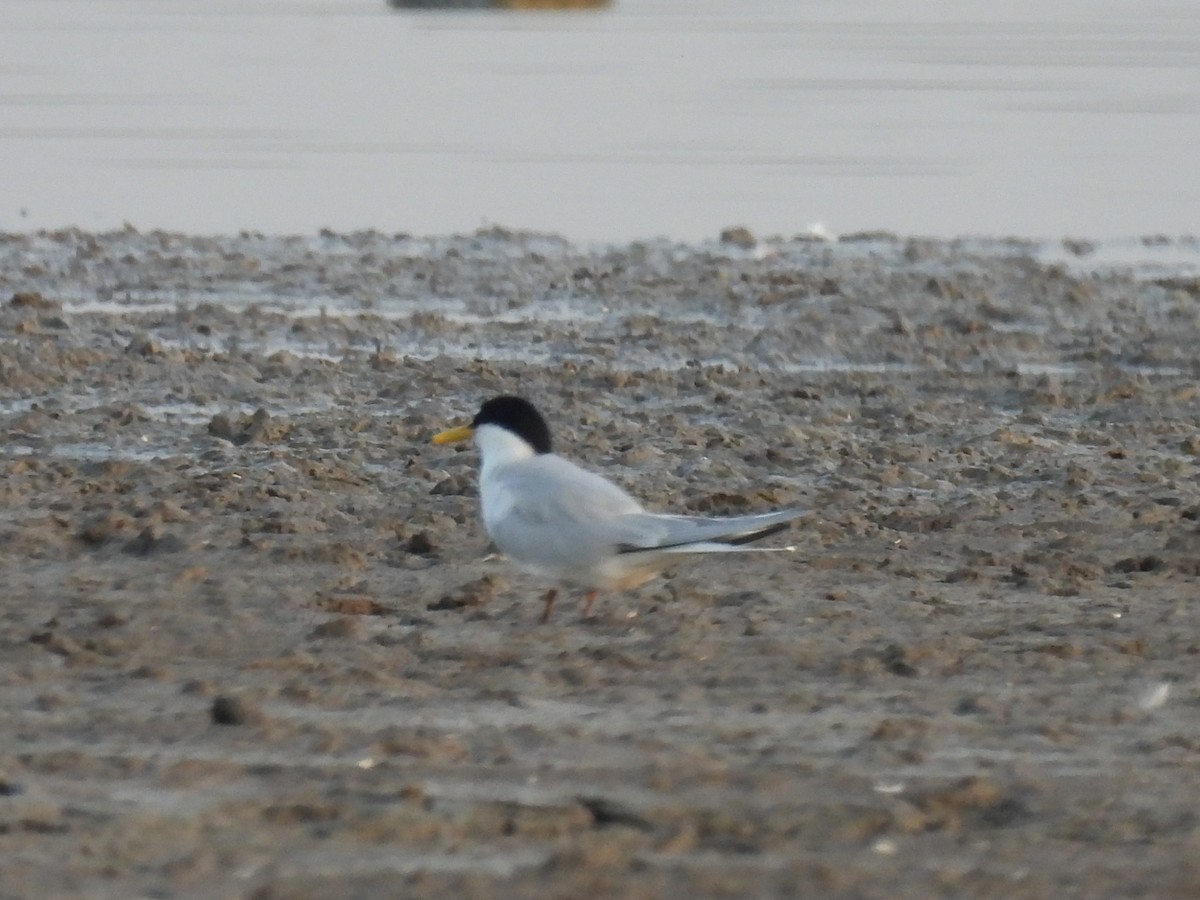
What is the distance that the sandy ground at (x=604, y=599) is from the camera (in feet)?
15.6

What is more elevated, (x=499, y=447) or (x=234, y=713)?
(x=499, y=447)

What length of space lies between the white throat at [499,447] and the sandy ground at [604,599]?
298 millimetres

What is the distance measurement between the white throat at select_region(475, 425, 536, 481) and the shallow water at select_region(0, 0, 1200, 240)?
23.7 feet

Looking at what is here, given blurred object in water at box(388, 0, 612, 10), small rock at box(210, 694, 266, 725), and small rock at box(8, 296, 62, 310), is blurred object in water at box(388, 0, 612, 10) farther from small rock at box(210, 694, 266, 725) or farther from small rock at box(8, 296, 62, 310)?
small rock at box(210, 694, 266, 725)

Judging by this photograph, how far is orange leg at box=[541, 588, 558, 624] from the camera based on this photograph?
687cm

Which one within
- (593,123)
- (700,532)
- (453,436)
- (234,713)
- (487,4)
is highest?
(487,4)

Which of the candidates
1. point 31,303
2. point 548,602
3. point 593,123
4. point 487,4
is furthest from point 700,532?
point 487,4

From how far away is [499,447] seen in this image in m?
7.61

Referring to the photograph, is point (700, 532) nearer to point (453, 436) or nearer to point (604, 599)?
point (604, 599)

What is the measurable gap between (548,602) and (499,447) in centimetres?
83

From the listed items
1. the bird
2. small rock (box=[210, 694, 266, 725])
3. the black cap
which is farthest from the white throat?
small rock (box=[210, 694, 266, 725])

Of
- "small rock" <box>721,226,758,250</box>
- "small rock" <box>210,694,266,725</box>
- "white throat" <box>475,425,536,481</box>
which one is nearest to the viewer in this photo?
"small rock" <box>210,694,266,725</box>

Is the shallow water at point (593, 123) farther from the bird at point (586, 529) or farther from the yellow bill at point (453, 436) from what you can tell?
the bird at point (586, 529)

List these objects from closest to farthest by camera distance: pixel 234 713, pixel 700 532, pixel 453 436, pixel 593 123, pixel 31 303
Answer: pixel 234 713, pixel 700 532, pixel 453 436, pixel 31 303, pixel 593 123
